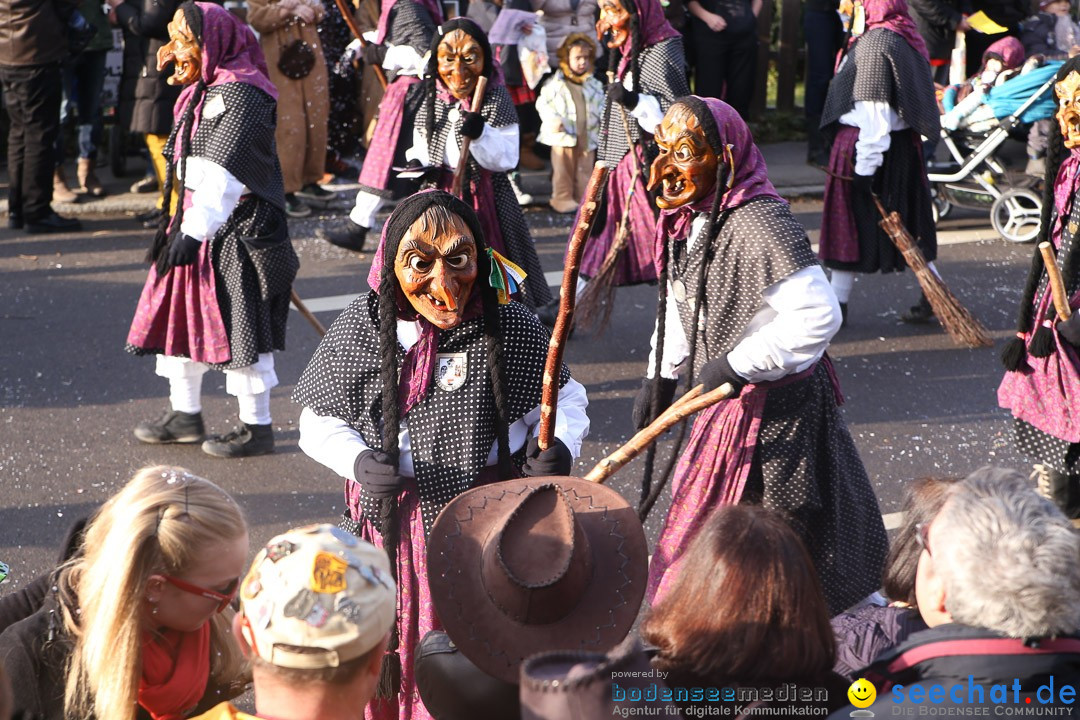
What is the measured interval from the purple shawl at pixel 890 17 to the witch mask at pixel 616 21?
49.6 inches

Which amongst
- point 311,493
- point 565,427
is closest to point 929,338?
point 311,493

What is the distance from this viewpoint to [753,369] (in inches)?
134

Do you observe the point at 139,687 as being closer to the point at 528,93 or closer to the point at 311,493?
the point at 311,493

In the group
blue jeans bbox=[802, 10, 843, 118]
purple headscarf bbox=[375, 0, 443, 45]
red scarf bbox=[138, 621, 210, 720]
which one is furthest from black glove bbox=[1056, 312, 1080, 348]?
blue jeans bbox=[802, 10, 843, 118]

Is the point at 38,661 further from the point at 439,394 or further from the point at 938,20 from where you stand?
the point at 938,20

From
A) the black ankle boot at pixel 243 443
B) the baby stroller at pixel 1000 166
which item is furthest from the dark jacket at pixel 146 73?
the baby stroller at pixel 1000 166

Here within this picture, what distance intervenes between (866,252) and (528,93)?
374 centimetres

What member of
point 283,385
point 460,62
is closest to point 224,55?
point 460,62

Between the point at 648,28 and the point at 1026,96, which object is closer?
the point at 648,28

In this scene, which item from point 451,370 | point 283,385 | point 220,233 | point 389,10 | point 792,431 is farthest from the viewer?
point 389,10

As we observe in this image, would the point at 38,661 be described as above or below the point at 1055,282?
below

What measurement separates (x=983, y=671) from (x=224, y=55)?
4002 mm

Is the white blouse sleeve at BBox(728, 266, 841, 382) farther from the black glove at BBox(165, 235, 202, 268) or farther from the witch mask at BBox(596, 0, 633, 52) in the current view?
the witch mask at BBox(596, 0, 633, 52)

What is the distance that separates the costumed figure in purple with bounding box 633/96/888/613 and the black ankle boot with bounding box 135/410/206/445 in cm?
262
